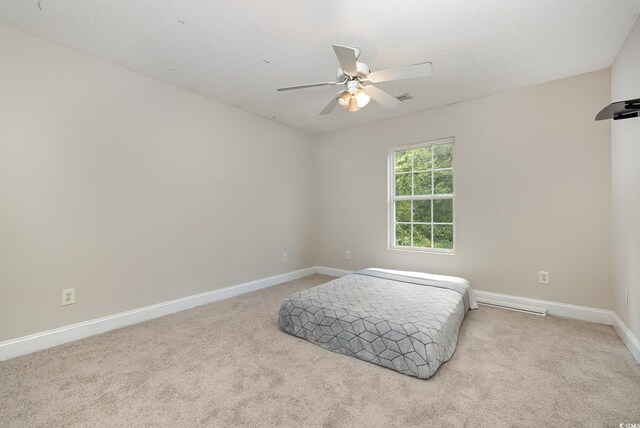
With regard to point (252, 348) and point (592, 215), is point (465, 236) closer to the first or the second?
point (592, 215)

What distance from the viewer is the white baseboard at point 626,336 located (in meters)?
1.93

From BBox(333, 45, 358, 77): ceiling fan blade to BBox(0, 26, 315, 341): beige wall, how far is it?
2.03 m

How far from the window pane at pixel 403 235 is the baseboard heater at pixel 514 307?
1.12 meters

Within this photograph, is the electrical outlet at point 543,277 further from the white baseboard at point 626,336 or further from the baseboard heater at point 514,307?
the white baseboard at point 626,336

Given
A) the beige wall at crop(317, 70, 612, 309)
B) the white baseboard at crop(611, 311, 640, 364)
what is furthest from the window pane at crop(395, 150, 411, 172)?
the white baseboard at crop(611, 311, 640, 364)

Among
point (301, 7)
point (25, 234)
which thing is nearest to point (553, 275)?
point (301, 7)

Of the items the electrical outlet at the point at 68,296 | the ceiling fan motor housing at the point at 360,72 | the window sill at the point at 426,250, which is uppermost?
the ceiling fan motor housing at the point at 360,72

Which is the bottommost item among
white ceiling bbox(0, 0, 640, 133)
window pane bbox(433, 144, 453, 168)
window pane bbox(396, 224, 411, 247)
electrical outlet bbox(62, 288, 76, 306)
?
electrical outlet bbox(62, 288, 76, 306)

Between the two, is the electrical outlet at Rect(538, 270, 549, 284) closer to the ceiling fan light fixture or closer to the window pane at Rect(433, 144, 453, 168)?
the window pane at Rect(433, 144, 453, 168)

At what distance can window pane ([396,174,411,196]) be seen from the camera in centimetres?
391

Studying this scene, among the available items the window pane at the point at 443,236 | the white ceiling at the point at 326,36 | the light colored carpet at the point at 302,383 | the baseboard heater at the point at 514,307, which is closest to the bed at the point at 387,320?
the light colored carpet at the point at 302,383

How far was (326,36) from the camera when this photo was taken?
2117 mm

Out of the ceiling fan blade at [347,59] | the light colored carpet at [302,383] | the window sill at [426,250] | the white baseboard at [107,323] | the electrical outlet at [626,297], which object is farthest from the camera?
the window sill at [426,250]

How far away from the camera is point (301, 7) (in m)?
1.83
